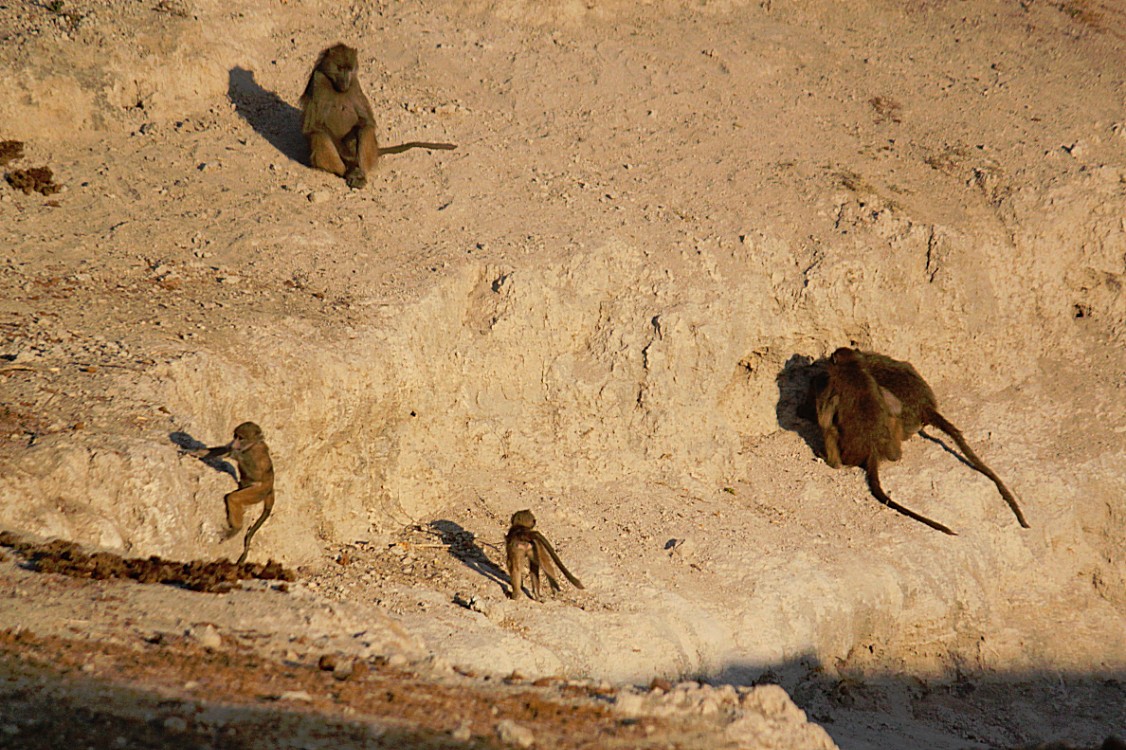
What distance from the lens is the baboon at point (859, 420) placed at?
1059 centimetres

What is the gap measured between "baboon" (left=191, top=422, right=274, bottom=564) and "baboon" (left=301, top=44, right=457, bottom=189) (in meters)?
3.75

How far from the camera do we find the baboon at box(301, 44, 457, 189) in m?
10.6

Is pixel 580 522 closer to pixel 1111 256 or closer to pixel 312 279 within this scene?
pixel 312 279

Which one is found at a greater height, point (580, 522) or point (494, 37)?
point (494, 37)

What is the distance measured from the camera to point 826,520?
10523 millimetres

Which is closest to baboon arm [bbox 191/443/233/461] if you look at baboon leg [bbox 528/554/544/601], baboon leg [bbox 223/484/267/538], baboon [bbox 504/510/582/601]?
baboon leg [bbox 223/484/267/538]

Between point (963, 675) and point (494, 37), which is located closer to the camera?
point (963, 675)

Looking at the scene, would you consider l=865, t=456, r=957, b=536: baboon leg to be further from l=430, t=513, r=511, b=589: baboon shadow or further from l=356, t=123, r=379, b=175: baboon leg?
l=356, t=123, r=379, b=175: baboon leg

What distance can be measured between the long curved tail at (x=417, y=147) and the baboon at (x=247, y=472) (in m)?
4.04

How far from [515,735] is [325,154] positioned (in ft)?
23.1

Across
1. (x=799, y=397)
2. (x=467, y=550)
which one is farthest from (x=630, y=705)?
→ (x=799, y=397)

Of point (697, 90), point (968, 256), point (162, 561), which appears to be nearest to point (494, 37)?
point (697, 90)

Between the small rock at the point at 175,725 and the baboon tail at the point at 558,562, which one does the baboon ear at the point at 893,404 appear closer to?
the baboon tail at the point at 558,562

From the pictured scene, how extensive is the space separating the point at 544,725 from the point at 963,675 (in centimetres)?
616
